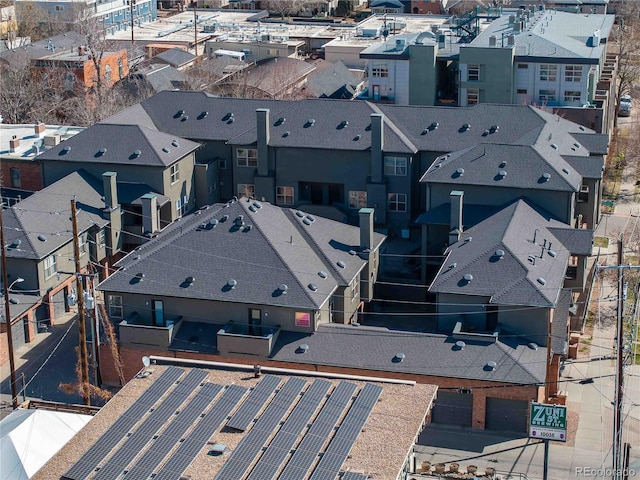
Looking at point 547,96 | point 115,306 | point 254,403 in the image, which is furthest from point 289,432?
point 547,96

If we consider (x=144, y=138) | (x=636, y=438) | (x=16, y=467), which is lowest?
(x=636, y=438)

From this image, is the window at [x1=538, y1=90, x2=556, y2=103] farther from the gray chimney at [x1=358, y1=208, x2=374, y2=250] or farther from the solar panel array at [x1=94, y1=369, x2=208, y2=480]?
the solar panel array at [x1=94, y1=369, x2=208, y2=480]

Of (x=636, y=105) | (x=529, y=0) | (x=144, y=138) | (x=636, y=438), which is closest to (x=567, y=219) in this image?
(x=636, y=438)

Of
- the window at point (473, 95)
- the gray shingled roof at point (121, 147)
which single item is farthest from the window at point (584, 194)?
→ the gray shingled roof at point (121, 147)

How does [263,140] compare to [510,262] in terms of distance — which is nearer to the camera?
[510,262]

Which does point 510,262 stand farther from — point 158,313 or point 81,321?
point 81,321

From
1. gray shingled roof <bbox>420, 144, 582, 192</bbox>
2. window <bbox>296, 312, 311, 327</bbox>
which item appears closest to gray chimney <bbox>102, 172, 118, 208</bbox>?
window <bbox>296, 312, 311, 327</bbox>

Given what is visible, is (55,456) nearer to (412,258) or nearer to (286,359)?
(286,359)
